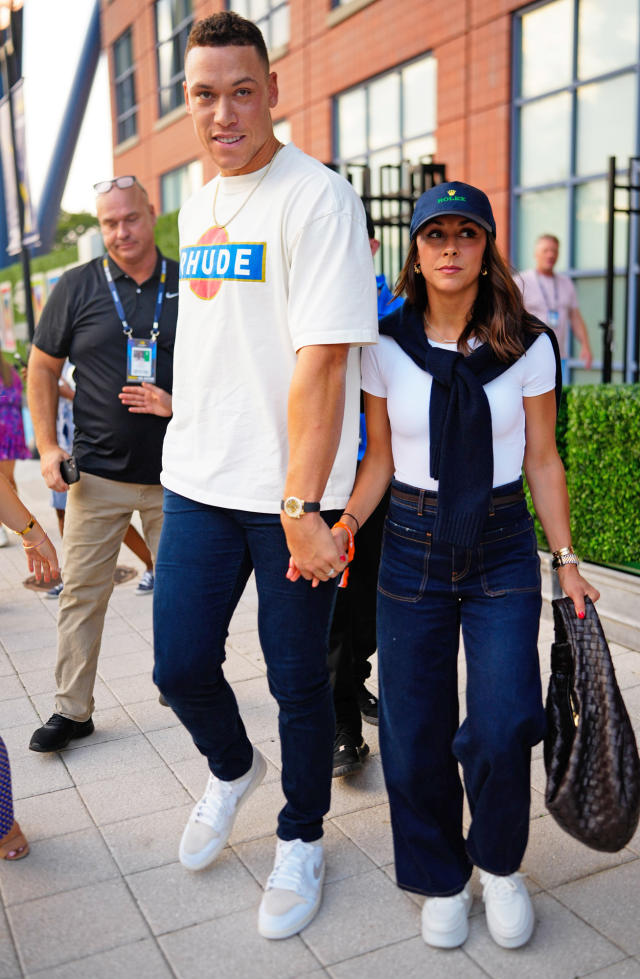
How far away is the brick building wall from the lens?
10453mm

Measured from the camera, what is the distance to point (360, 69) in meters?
12.9

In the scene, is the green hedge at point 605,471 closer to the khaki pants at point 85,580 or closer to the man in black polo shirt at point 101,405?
the man in black polo shirt at point 101,405

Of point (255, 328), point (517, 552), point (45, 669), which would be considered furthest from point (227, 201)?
point (45, 669)

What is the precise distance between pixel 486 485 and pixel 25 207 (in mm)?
11825

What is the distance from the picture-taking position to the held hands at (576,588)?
246 cm

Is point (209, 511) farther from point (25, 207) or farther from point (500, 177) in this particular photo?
point (25, 207)

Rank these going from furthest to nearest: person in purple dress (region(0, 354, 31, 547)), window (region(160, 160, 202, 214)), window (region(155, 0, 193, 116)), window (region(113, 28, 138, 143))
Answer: window (region(113, 28, 138, 143)) < window (region(155, 0, 193, 116)) < window (region(160, 160, 202, 214)) < person in purple dress (region(0, 354, 31, 547))

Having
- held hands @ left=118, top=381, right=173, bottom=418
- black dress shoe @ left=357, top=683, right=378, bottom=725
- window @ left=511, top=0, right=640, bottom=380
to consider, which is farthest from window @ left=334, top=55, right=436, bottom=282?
black dress shoe @ left=357, top=683, right=378, bottom=725

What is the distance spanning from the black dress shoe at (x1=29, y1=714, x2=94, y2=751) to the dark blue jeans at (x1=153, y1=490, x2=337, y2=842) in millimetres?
1209

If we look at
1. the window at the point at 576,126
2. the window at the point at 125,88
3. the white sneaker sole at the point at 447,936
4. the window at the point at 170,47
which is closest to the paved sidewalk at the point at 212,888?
the white sneaker sole at the point at 447,936

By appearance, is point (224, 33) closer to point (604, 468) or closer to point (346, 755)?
point (346, 755)

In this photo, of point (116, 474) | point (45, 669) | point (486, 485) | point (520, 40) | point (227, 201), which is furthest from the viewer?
point (520, 40)

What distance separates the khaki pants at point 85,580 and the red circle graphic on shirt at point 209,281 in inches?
56.5

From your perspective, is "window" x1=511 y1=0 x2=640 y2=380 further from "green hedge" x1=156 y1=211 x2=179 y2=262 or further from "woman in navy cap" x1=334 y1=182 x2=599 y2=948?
"woman in navy cap" x1=334 y1=182 x2=599 y2=948
